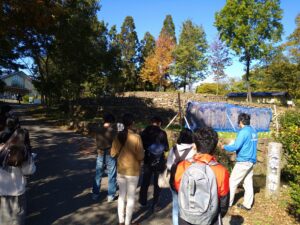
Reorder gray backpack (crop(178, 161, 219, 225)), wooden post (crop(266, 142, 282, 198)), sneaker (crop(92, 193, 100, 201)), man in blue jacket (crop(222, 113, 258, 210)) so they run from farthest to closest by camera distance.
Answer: wooden post (crop(266, 142, 282, 198)) < sneaker (crop(92, 193, 100, 201)) < man in blue jacket (crop(222, 113, 258, 210)) < gray backpack (crop(178, 161, 219, 225))

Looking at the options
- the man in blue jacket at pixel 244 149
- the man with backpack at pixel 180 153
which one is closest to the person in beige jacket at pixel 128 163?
the man with backpack at pixel 180 153

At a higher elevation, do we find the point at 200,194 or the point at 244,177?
the point at 200,194

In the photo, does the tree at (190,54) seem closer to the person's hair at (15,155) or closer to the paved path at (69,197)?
the paved path at (69,197)

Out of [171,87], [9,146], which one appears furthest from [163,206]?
[171,87]

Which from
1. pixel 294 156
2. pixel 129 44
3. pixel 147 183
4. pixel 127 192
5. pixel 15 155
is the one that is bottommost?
pixel 147 183

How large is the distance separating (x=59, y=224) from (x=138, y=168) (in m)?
1.57

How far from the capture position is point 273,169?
266 inches

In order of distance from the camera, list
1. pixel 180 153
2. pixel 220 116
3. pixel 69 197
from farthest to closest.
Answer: pixel 220 116 → pixel 69 197 → pixel 180 153

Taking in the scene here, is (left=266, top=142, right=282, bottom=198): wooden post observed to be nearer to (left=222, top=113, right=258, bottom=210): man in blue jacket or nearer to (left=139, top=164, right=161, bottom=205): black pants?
(left=222, top=113, right=258, bottom=210): man in blue jacket

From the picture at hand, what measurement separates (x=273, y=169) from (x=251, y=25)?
3535 cm

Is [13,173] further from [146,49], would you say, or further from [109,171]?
[146,49]

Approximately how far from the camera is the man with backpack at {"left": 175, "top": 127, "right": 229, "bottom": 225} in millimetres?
2914

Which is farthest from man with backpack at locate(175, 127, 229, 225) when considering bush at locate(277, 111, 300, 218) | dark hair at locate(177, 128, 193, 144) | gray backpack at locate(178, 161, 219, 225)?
bush at locate(277, 111, 300, 218)

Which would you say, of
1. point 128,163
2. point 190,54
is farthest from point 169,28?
point 128,163
